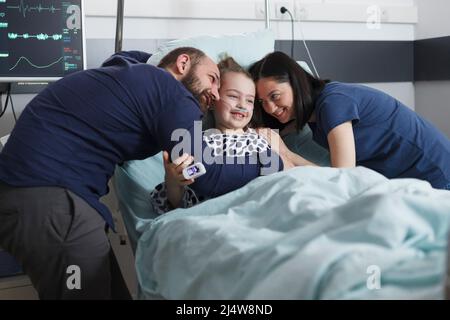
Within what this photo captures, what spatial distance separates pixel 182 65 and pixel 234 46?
56 cm

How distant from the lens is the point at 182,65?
165cm

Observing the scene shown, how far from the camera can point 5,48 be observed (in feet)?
6.59

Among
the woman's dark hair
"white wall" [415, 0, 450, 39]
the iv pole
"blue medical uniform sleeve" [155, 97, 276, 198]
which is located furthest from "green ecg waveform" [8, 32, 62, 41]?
"white wall" [415, 0, 450, 39]

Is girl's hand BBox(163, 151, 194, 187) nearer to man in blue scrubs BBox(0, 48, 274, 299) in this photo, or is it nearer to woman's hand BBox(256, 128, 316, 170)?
man in blue scrubs BBox(0, 48, 274, 299)

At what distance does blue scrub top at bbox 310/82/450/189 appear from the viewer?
6.20ft

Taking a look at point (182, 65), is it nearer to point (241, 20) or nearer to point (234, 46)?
point (234, 46)

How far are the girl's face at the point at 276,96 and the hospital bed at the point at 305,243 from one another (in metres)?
0.56

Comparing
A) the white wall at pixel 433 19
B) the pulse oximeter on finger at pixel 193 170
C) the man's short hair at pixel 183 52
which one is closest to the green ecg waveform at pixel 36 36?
the man's short hair at pixel 183 52

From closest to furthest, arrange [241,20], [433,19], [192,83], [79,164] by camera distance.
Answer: [79,164] → [192,83] → [241,20] → [433,19]

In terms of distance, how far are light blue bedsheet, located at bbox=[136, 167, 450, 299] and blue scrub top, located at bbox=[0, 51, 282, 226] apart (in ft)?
0.85

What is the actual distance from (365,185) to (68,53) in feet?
4.50

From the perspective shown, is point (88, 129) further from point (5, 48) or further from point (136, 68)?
point (5, 48)

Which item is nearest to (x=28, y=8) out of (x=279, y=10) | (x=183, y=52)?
(x=183, y=52)

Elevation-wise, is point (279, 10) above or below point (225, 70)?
above
